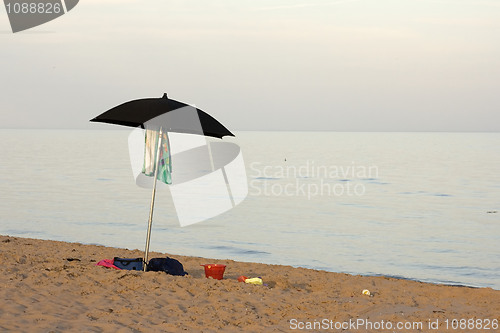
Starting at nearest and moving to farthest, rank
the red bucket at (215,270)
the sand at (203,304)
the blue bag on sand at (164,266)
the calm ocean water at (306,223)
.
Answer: the sand at (203,304) < the blue bag on sand at (164,266) < the red bucket at (215,270) < the calm ocean water at (306,223)

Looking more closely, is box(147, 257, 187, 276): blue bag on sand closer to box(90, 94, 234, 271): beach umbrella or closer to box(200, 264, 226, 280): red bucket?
box(200, 264, 226, 280): red bucket

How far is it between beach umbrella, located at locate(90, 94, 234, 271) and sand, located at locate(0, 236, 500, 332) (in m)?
1.84

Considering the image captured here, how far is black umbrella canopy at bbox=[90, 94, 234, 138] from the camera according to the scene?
30.6 ft

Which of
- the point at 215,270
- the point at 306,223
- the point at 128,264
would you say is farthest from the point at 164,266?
the point at 306,223

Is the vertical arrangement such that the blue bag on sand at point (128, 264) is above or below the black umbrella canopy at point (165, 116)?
below

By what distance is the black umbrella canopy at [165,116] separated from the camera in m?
9.34

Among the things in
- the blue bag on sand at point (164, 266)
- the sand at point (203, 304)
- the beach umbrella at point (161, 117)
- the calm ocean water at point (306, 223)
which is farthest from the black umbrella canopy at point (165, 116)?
the calm ocean water at point (306, 223)

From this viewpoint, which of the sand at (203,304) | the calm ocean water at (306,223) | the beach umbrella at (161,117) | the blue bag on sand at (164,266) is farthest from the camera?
the calm ocean water at (306,223)

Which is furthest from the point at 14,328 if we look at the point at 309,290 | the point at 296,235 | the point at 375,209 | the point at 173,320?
the point at 375,209

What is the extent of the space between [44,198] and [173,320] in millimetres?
22958

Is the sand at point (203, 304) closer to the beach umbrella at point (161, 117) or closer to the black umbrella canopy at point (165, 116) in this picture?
the beach umbrella at point (161, 117)

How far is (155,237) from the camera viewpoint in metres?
19.4

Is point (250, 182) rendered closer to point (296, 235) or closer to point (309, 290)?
point (296, 235)

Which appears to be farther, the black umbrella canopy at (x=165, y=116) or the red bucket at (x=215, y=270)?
the red bucket at (x=215, y=270)
